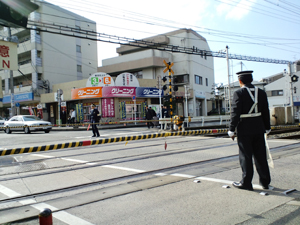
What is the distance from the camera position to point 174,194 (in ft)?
12.8

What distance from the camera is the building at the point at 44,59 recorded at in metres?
33.2

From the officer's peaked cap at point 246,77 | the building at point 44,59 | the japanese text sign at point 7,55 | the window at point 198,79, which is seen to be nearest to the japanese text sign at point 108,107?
the building at point 44,59

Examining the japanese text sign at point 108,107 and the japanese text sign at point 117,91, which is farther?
the japanese text sign at point 108,107

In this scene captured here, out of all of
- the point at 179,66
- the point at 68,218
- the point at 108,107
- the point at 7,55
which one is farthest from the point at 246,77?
the point at 179,66

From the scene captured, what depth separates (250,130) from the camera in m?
3.82

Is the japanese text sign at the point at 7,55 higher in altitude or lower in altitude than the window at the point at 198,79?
lower

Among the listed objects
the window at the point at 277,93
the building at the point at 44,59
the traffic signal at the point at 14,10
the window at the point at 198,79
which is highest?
the building at the point at 44,59

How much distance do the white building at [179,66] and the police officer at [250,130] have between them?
29855 millimetres

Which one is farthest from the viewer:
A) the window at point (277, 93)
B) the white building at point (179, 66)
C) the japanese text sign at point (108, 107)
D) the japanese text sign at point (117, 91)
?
the window at point (277, 93)

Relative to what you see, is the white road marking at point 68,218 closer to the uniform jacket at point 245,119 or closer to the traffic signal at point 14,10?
the uniform jacket at point 245,119

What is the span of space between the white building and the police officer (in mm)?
29855

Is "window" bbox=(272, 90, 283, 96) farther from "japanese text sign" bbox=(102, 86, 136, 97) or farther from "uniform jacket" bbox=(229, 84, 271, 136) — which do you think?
"uniform jacket" bbox=(229, 84, 271, 136)

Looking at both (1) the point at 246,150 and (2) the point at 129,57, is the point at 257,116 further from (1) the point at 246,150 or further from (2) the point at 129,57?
(2) the point at 129,57

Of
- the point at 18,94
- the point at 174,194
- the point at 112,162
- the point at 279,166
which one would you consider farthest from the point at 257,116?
the point at 18,94
